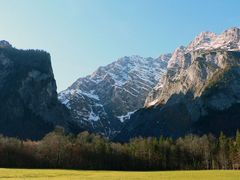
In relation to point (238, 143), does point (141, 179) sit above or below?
below

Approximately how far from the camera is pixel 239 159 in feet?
638

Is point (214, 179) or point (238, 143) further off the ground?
point (238, 143)

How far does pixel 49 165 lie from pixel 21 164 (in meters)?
11.8

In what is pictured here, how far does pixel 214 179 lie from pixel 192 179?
380 centimetres

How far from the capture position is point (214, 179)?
77.7 meters

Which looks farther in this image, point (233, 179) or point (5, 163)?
point (5, 163)

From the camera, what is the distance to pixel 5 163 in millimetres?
193375

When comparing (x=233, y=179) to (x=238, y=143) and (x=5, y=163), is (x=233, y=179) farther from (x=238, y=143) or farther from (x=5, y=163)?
(x=5, y=163)

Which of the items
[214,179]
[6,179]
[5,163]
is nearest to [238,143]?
[5,163]

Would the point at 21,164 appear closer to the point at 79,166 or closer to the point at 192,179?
the point at 79,166

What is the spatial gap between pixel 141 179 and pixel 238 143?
126 metres

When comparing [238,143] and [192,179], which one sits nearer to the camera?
[192,179]

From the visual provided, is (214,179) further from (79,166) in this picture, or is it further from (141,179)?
(79,166)

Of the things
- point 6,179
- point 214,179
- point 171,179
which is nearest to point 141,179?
point 171,179
